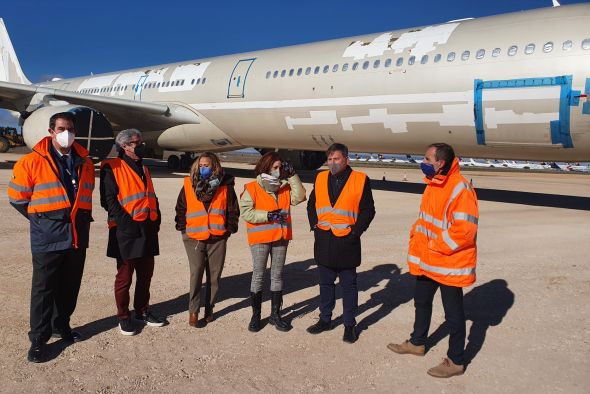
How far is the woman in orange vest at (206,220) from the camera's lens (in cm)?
390

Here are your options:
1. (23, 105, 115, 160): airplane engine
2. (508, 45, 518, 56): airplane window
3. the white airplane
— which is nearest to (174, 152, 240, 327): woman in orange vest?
the white airplane

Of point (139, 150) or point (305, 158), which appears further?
point (305, 158)

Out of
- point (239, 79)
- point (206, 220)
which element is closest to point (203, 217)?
point (206, 220)

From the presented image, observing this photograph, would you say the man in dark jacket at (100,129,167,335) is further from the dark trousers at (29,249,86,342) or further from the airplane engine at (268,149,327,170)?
the airplane engine at (268,149,327,170)

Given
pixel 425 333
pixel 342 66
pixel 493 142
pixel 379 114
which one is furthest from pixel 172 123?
pixel 425 333

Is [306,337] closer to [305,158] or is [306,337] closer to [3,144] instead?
[305,158]

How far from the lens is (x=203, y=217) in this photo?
12.8 ft

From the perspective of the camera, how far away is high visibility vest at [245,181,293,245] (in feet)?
13.0

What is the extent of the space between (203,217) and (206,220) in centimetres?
4

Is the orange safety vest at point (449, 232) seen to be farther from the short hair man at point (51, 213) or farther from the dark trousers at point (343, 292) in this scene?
the short hair man at point (51, 213)

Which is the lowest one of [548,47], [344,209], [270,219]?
[270,219]

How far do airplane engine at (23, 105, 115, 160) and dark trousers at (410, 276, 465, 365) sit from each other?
1023 cm

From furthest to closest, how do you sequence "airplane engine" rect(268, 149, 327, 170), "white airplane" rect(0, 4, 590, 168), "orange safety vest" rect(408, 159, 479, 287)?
"airplane engine" rect(268, 149, 327, 170), "white airplane" rect(0, 4, 590, 168), "orange safety vest" rect(408, 159, 479, 287)

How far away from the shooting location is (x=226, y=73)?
15.0m
